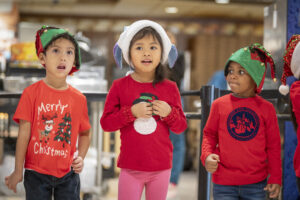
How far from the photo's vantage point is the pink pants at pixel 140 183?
1620 millimetres

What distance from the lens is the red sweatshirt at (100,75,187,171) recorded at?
160 cm

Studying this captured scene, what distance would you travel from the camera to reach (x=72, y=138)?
5.38ft

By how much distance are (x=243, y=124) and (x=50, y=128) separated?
30.7 inches

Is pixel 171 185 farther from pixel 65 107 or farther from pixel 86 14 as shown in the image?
pixel 86 14

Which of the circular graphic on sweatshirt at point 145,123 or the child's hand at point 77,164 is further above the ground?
the circular graphic on sweatshirt at point 145,123

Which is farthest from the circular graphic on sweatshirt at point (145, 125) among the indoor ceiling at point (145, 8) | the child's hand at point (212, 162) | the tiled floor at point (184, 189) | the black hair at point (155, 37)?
the indoor ceiling at point (145, 8)

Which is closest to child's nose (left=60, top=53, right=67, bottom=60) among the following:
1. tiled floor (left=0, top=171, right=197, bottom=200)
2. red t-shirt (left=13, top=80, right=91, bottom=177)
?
red t-shirt (left=13, top=80, right=91, bottom=177)

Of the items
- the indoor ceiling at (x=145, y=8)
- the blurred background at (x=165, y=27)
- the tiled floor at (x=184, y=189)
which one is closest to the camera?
the tiled floor at (x=184, y=189)

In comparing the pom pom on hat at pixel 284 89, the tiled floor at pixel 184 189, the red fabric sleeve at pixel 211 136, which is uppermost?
the pom pom on hat at pixel 284 89

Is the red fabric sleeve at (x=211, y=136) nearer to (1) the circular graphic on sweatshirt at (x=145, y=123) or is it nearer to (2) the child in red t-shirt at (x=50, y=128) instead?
(1) the circular graphic on sweatshirt at (x=145, y=123)

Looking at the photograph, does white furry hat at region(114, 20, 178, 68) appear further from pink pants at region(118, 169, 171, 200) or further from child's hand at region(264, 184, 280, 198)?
child's hand at region(264, 184, 280, 198)

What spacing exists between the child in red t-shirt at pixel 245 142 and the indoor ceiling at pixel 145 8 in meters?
6.66

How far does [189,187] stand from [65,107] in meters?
3.10

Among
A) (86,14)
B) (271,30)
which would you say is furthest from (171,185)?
(86,14)
